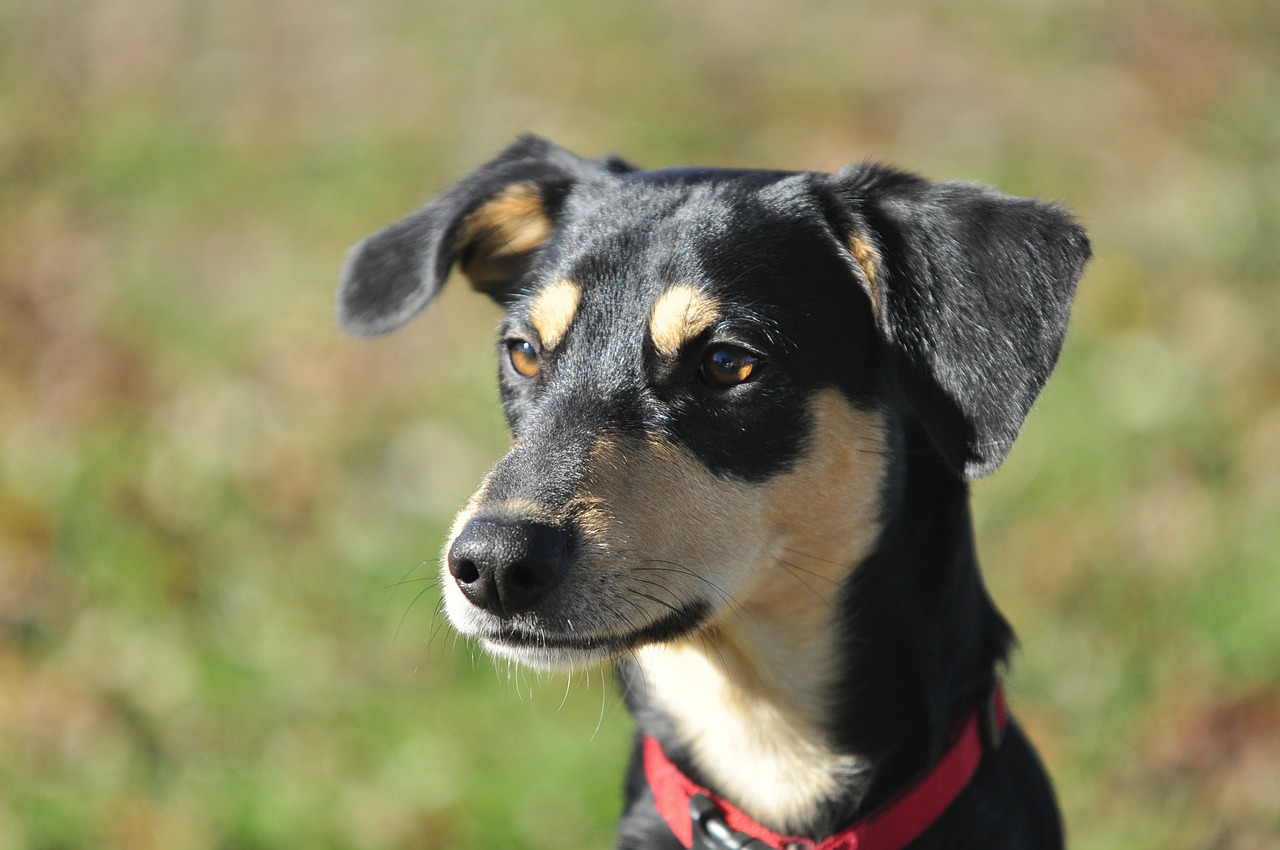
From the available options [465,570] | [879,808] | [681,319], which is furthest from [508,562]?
[879,808]

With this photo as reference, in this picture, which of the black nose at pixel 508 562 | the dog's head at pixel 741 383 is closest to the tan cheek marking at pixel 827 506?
the dog's head at pixel 741 383

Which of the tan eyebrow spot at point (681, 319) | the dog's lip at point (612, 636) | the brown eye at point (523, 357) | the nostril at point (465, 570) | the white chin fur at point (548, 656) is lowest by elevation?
the white chin fur at point (548, 656)

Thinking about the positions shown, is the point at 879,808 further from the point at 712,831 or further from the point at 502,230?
the point at 502,230

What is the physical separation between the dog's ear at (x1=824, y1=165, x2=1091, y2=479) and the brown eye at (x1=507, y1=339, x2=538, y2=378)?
77 cm

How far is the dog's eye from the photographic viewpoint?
2.74 metres

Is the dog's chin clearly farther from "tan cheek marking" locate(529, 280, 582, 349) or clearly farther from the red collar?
"tan cheek marking" locate(529, 280, 582, 349)

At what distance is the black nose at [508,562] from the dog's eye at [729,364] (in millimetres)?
537

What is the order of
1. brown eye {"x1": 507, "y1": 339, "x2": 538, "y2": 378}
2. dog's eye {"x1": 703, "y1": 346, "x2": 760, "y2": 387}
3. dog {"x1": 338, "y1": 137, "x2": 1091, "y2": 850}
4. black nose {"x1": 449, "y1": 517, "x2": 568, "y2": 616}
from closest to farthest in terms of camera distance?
black nose {"x1": 449, "y1": 517, "x2": 568, "y2": 616}
dog {"x1": 338, "y1": 137, "x2": 1091, "y2": 850}
dog's eye {"x1": 703, "y1": 346, "x2": 760, "y2": 387}
brown eye {"x1": 507, "y1": 339, "x2": 538, "y2": 378}

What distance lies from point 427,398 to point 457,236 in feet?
10.5

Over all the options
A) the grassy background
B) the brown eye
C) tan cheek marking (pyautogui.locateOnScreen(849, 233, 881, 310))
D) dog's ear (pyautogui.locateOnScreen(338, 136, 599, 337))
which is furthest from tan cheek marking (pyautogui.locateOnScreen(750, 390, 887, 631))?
the grassy background

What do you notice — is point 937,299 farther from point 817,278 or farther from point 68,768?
point 68,768

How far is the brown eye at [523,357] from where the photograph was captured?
2.98 m

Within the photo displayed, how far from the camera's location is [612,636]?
254 cm

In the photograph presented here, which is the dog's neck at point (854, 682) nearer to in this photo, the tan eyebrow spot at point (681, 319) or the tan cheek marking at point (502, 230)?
the tan eyebrow spot at point (681, 319)
